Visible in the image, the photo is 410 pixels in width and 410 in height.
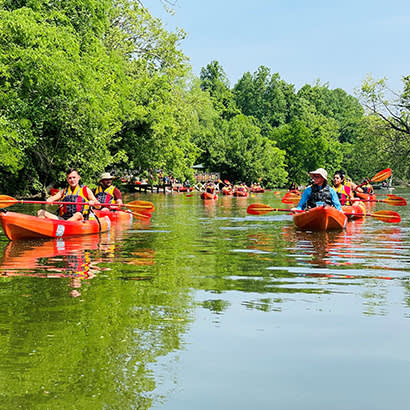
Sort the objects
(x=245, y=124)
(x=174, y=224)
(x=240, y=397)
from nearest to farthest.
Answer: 1. (x=240, y=397)
2. (x=174, y=224)
3. (x=245, y=124)

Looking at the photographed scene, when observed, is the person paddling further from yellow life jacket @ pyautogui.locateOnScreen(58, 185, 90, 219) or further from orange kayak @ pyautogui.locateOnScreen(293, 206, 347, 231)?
yellow life jacket @ pyautogui.locateOnScreen(58, 185, 90, 219)

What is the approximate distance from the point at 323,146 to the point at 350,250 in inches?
3187

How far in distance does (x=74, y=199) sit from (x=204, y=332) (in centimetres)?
896

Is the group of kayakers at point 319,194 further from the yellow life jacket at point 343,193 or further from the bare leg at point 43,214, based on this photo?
the bare leg at point 43,214

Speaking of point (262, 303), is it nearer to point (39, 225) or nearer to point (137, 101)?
point (39, 225)

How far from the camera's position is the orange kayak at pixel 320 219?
1490 cm

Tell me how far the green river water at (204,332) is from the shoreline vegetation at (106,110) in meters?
5.16

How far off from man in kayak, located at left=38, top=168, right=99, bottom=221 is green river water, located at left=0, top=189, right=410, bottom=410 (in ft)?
10.8

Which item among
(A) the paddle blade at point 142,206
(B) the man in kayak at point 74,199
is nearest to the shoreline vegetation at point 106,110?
(B) the man in kayak at point 74,199

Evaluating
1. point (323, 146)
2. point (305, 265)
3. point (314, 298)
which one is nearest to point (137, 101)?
point (305, 265)

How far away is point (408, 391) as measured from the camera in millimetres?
3826

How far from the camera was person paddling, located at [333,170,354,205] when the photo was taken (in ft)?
59.0

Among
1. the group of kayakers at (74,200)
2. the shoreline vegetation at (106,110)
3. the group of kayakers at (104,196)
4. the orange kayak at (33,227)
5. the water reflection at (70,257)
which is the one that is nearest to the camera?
the water reflection at (70,257)

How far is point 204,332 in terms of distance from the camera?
515 cm
